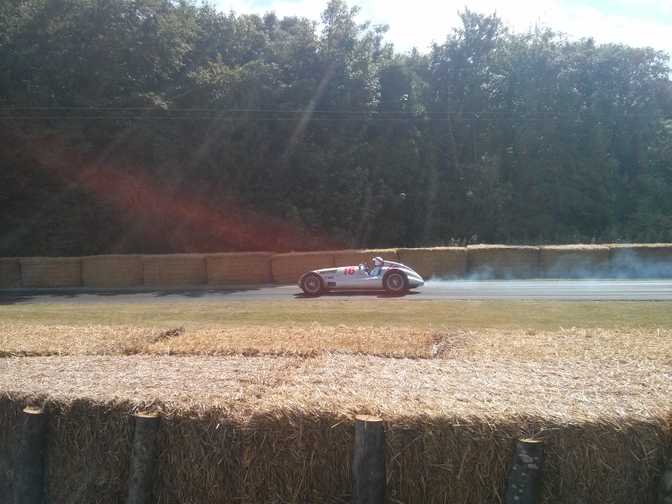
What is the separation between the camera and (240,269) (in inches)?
1153

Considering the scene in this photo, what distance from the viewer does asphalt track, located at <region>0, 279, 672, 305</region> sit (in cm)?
1848

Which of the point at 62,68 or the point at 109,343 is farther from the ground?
the point at 62,68

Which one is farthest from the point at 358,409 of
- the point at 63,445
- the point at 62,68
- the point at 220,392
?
the point at 62,68

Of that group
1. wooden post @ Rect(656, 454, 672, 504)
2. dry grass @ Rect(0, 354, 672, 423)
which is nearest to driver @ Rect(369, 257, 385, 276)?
dry grass @ Rect(0, 354, 672, 423)

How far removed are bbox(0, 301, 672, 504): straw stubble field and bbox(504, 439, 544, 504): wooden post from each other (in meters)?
0.09

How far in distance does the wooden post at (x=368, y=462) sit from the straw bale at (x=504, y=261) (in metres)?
25.2

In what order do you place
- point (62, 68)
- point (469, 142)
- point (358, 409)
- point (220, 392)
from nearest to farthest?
point (358, 409) < point (220, 392) < point (62, 68) < point (469, 142)

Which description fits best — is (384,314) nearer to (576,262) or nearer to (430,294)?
(430,294)

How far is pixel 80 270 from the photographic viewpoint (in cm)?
2975

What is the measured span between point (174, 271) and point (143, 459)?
25.3 metres

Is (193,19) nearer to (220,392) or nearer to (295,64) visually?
(295,64)

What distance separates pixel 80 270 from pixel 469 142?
29.3m

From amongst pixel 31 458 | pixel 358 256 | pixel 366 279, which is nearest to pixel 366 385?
pixel 31 458

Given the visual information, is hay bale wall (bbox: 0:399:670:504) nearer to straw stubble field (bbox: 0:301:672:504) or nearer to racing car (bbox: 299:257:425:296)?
straw stubble field (bbox: 0:301:672:504)
